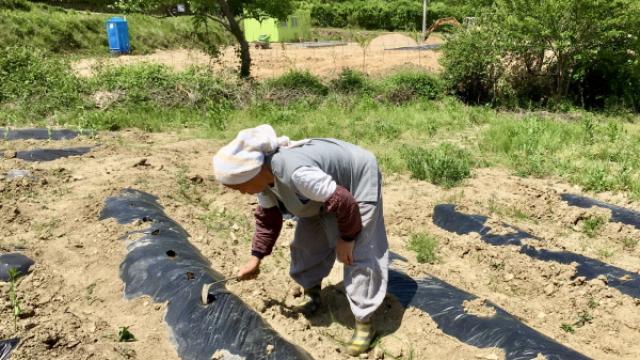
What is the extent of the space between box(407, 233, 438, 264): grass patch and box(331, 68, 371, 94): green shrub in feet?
22.2

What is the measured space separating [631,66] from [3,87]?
1052 cm

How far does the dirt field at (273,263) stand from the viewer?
2889 millimetres

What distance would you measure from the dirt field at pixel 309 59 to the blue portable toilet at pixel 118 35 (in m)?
0.55

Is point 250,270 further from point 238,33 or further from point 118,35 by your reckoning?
point 118,35

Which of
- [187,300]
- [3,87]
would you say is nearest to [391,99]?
[3,87]

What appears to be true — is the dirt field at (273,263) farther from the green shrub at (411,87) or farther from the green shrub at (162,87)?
the green shrub at (411,87)

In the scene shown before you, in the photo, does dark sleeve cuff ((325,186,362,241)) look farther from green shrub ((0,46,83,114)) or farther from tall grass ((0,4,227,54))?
tall grass ((0,4,227,54))

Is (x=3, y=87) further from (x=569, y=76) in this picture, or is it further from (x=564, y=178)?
(x=569, y=76)

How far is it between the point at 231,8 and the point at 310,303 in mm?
8854

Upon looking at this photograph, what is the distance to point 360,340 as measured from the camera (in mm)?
2951

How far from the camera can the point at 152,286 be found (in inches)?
121

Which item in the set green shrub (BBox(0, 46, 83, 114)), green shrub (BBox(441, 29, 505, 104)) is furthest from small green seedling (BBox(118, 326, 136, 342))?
green shrub (BBox(441, 29, 505, 104))

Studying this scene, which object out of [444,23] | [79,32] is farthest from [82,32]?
[444,23]

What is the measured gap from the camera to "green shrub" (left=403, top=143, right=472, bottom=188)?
19.0 feet
